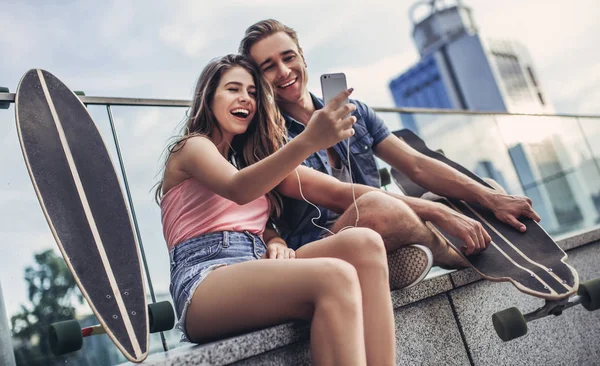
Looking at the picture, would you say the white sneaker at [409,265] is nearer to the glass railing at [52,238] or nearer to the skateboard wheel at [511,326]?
the skateboard wheel at [511,326]

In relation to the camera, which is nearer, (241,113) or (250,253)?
(250,253)

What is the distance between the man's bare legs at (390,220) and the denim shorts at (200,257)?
339 mm

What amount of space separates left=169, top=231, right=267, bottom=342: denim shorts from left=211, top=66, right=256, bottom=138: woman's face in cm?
37

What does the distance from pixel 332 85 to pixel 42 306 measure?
49.9 inches

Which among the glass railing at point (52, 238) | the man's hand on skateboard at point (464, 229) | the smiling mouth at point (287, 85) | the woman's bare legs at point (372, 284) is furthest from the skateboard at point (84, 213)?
the man's hand on skateboard at point (464, 229)

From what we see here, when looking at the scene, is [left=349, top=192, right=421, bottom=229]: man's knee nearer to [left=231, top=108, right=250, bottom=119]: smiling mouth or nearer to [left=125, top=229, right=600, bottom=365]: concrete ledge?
[left=125, top=229, right=600, bottom=365]: concrete ledge

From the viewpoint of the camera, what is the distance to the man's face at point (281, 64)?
6.69 ft

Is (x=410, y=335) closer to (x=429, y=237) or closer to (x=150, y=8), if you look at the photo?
(x=429, y=237)

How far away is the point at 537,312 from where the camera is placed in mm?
1520

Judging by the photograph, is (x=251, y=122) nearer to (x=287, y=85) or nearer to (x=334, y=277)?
(x=287, y=85)

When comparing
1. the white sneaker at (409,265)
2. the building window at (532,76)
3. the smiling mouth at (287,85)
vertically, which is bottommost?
the white sneaker at (409,265)

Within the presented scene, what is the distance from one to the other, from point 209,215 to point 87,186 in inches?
15.2

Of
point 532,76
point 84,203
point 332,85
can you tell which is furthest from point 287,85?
point 532,76

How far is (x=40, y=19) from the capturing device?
6398mm
